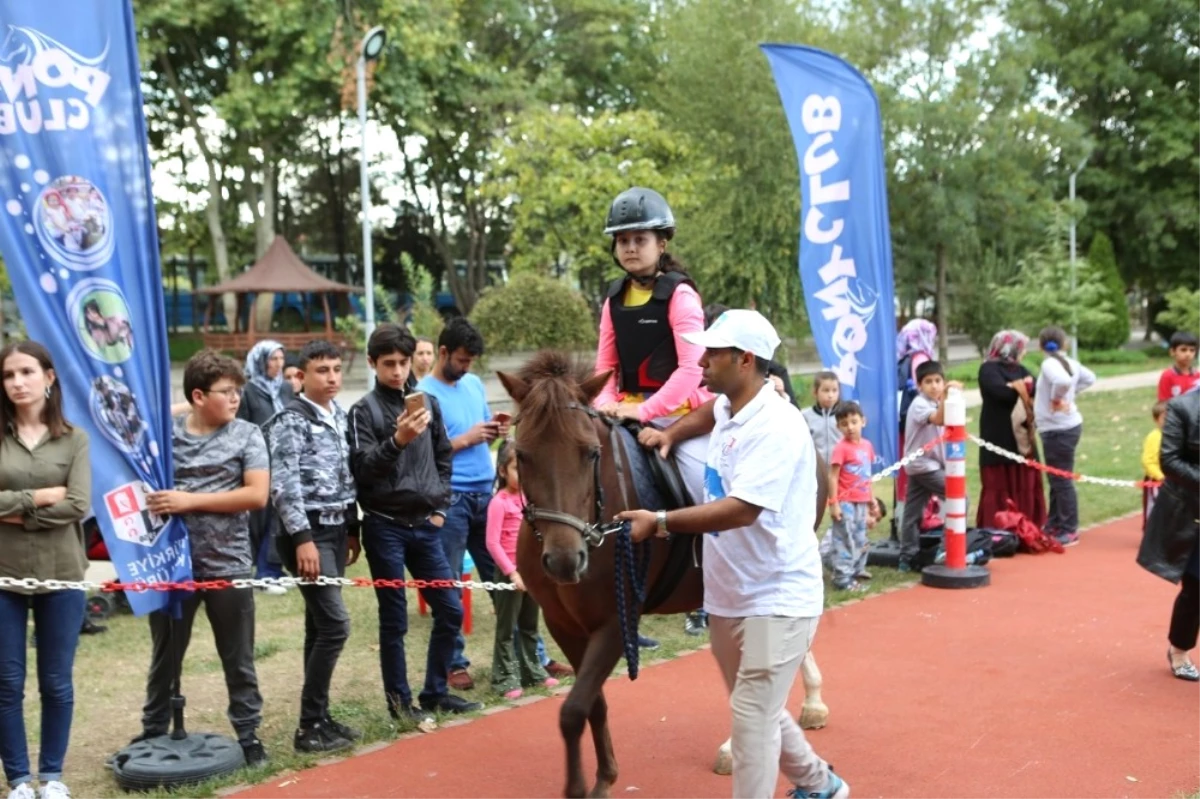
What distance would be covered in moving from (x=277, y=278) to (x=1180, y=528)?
1213 inches

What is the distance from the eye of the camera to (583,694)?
4.50m

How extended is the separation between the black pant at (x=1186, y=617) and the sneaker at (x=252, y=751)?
5.12 m

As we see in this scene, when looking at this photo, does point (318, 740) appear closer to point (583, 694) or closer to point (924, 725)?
point (583, 694)

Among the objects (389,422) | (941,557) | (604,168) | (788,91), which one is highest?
(604,168)

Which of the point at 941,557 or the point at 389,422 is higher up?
the point at 389,422

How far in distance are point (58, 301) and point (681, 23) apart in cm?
2491

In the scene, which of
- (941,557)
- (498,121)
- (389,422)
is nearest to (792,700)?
(389,422)

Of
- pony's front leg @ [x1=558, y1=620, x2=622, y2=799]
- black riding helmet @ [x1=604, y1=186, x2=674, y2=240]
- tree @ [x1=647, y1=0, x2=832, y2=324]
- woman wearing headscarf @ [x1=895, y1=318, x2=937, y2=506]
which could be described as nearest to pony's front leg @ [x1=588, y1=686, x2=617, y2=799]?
pony's front leg @ [x1=558, y1=620, x2=622, y2=799]

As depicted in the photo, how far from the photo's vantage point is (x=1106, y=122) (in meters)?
39.1

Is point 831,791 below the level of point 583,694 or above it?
below

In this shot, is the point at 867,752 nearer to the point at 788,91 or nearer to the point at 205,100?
the point at 788,91

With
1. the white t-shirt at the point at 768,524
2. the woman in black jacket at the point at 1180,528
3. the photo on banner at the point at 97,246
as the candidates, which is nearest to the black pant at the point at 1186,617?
the woman in black jacket at the point at 1180,528

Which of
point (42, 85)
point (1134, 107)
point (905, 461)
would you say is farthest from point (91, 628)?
point (1134, 107)

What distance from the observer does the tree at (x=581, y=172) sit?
2759cm
